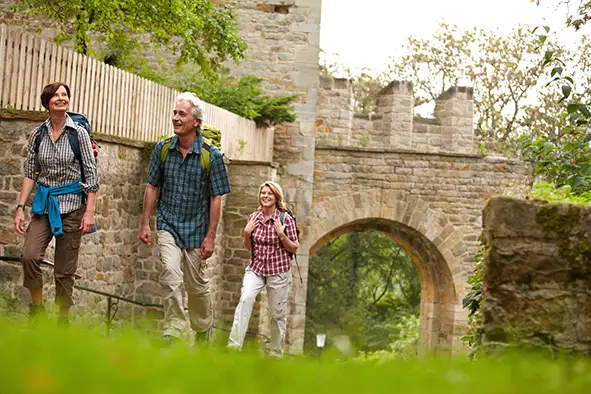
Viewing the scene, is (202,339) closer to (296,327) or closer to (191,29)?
(191,29)

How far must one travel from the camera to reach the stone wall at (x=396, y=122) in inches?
817

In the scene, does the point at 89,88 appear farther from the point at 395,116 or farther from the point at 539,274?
the point at 395,116

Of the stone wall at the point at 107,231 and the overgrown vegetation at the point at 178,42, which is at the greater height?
the overgrown vegetation at the point at 178,42

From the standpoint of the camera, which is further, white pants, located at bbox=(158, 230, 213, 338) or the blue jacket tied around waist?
white pants, located at bbox=(158, 230, 213, 338)

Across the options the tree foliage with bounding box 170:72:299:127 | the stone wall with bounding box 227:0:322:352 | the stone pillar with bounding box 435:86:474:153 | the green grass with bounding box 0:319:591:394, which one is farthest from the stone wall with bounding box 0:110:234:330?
the stone pillar with bounding box 435:86:474:153

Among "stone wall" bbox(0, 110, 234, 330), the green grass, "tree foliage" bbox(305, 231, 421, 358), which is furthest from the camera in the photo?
"tree foliage" bbox(305, 231, 421, 358)

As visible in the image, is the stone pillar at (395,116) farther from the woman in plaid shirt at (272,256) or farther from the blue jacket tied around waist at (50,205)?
the blue jacket tied around waist at (50,205)

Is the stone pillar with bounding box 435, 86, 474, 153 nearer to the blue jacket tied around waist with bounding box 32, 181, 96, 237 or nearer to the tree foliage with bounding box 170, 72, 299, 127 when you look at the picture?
the tree foliage with bounding box 170, 72, 299, 127

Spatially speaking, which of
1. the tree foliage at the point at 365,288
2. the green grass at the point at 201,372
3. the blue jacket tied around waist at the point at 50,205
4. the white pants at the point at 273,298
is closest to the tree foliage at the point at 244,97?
the white pants at the point at 273,298

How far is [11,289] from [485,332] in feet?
16.8

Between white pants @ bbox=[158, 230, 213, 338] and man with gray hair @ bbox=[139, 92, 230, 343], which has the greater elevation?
man with gray hair @ bbox=[139, 92, 230, 343]

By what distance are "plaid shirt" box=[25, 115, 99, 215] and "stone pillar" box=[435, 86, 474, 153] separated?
15.4 meters

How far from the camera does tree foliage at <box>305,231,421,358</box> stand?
32.0 metres

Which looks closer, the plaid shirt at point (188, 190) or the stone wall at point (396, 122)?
the plaid shirt at point (188, 190)
